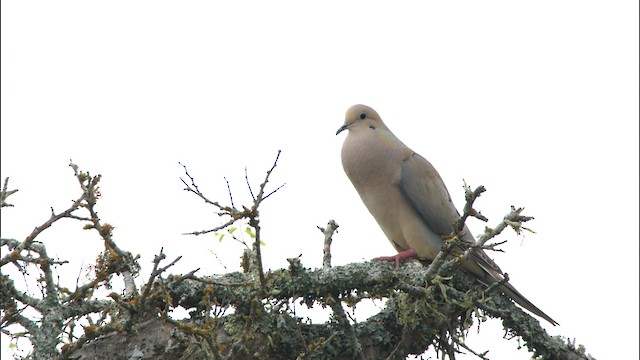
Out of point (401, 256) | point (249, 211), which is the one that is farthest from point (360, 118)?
point (249, 211)

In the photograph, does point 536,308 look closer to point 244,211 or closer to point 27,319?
point 244,211

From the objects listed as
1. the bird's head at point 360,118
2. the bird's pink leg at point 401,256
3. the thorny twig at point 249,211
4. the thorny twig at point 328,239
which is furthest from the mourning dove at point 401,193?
the thorny twig at point 249,211

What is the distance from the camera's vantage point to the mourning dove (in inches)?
253

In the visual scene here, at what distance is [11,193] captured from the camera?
4.14 m

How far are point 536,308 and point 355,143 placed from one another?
6.29 feet

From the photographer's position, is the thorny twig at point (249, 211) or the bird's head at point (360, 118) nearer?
the thorny twig at point (249, 211)

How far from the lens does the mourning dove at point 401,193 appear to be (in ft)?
21.1

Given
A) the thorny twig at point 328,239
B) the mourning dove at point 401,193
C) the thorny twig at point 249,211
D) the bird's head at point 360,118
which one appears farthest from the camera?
the bird's head at point 360,118

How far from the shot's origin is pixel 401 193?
6496mm

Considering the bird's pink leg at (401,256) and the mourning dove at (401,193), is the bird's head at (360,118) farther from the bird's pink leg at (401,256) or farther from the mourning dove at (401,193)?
the bird's pink leg at (401,256)

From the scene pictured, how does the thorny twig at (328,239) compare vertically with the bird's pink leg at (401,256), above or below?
above

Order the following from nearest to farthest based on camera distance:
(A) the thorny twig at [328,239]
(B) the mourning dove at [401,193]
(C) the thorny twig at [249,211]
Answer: (C) the thorny twig at [249,211] → (A) the thorny twig at [328,239] → (B) the mourning dove at [401,193]

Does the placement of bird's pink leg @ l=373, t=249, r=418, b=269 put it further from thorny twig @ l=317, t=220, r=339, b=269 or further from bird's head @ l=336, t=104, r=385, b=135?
bird's head @ l=336, t=104, r=385, b=135

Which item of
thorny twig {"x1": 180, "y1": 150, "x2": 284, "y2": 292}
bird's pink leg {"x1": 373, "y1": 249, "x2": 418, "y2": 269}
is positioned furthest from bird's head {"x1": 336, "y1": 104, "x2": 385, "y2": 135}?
thorny twig {"x1": 180, "y1": 150, "x2": 284, "y2": 292}
